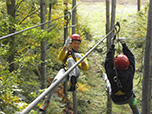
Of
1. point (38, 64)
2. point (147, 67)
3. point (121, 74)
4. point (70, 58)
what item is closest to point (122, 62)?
point (121, 74)

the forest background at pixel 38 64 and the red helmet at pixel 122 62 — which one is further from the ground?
the red helmet at pixel 122 62

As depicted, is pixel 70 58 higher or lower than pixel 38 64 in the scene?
higher

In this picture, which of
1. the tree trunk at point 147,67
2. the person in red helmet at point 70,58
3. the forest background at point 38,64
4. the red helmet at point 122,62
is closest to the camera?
the red helmet at point 122,62

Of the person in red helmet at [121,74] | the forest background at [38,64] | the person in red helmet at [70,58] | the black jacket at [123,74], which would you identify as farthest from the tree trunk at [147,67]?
the forest background at [38,64]

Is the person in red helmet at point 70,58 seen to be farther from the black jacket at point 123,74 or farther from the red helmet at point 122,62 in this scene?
the red helmet at point 122,62

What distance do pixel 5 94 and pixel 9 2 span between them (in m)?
3.69

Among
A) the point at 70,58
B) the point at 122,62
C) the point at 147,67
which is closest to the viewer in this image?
the point at 122,62

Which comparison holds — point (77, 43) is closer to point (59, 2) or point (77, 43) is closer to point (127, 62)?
point (127, 62)

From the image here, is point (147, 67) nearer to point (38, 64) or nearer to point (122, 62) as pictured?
point (122, 62)

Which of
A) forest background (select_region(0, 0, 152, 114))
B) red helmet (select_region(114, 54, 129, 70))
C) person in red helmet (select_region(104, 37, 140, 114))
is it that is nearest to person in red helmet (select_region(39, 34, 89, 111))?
forest background (select_region(0, 0, 152, 114))

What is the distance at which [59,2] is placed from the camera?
11.0 m

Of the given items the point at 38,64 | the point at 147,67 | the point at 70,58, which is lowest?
the point at 38,64

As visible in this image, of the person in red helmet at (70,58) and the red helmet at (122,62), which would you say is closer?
the red helmet at (122,62)

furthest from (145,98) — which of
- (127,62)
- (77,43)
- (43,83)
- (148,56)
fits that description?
(43,83)
